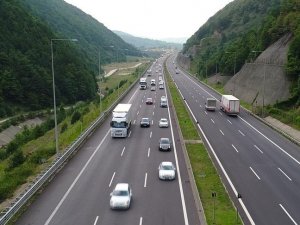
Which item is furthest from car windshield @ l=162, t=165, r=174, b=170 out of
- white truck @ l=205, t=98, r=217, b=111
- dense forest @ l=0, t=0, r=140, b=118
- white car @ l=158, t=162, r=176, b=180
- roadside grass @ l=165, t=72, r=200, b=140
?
dense forest @ l=0, t=0, r=140, b=118

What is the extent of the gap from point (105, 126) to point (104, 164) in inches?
809

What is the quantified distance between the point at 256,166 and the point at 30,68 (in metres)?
93.0

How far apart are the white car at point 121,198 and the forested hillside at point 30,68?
7243 cm

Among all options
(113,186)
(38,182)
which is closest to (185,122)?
(113,186)

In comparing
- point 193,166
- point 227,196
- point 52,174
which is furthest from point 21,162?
point 227,196

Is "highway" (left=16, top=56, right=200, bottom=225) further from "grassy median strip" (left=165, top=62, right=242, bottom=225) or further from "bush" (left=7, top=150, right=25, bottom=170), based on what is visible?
"bush" (left=7, top=150, right=25, bottom=170)

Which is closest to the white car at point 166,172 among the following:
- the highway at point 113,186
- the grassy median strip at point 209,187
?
the highway at point 113,186

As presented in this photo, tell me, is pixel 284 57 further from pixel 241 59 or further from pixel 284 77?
pixel 241 59

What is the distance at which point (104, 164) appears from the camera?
40594 millimetres

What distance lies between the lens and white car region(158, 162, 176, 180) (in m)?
35.5

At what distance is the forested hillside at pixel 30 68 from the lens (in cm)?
11144

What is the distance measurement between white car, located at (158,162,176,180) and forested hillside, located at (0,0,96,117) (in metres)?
68.1

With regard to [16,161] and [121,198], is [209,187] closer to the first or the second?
[121,198]

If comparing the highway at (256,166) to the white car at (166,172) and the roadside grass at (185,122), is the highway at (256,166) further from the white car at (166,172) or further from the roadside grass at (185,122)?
the white car at (166,172)
